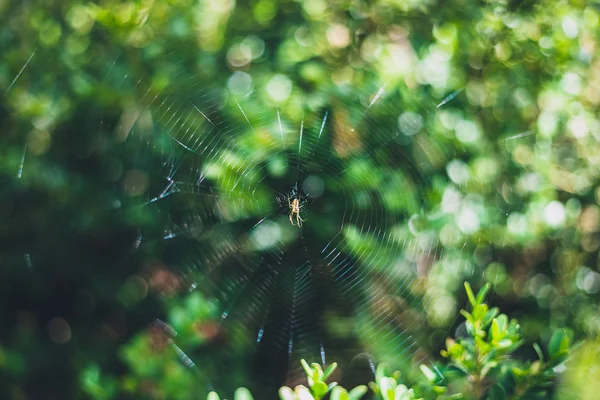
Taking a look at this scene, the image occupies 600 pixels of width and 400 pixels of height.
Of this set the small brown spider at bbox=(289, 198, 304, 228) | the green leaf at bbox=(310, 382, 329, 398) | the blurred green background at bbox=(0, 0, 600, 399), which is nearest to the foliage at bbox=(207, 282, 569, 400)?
the green leaf at bbox=(310, 382, 329, 398)

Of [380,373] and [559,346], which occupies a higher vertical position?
[559,346]

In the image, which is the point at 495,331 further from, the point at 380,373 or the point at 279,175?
the point at 279,175

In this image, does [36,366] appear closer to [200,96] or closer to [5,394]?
[5,394]

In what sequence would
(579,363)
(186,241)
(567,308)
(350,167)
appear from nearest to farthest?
1. (579,363)
2. (350,167)
3. (567,308)
4. (186,241)

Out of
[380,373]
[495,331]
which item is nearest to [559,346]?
[495,331]

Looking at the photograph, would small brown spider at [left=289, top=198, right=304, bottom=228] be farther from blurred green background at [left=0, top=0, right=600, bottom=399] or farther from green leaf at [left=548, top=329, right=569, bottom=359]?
green leaf at [left=548, top=329, right=569, bottom=359]

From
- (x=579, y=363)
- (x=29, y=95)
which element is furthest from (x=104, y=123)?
(x=579, y=363)

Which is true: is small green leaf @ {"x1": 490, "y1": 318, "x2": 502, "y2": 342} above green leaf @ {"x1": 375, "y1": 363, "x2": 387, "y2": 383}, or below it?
above
